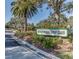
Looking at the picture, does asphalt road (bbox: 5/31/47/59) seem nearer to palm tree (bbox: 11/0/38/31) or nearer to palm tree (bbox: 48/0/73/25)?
palm tree (bbox: 11/0/38/31)

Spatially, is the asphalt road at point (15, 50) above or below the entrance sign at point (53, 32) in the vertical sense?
below

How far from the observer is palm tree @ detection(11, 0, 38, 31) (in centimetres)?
170

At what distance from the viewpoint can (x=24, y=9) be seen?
67.4 inches

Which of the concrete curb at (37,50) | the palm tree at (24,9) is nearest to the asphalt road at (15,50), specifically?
the concrete curb at (37,50)

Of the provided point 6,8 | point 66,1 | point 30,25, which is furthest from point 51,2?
point 6,8

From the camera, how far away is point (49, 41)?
1650 mm

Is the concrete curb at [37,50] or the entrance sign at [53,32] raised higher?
the entrance sign at [53,32]

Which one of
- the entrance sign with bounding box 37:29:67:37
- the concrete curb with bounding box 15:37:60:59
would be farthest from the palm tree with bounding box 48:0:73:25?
the concrete curb with bounding box 15:37:60:59

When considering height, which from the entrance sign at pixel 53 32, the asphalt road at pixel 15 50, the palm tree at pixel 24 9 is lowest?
the asphalt road at pixel 15 50

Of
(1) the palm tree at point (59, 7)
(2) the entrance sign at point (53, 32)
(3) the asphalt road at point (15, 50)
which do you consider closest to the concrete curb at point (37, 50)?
(3) the asphalt road at point (15, 50)

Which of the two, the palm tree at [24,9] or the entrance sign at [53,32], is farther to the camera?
the palm tree at [24,9]

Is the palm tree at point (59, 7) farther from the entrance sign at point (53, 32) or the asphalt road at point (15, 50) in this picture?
the asphalt road at point (15, 50)

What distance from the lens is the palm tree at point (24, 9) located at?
1704mm
